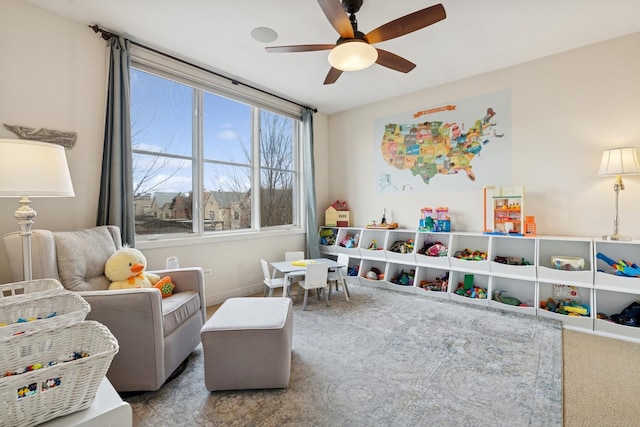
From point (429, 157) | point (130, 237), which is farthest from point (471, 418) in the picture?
point (429, 157)

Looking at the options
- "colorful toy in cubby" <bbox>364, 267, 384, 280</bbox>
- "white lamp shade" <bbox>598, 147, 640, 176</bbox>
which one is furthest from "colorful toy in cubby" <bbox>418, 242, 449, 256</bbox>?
"white lamp shade" <bbox>598, 147, 640, 176</bbox>

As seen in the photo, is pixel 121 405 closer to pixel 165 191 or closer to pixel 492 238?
pixel 165 191

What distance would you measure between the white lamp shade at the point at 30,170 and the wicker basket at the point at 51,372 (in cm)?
114

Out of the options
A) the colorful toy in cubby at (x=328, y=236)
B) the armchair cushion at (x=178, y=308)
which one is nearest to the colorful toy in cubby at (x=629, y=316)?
the colorful toy in cubby at (x=328, y=236)

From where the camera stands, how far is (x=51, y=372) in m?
0.70

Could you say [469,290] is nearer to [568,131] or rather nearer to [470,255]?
[470,255]

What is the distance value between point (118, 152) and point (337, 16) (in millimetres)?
2096

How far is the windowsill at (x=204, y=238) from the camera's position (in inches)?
116

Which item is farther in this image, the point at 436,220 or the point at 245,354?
the point at 436,220

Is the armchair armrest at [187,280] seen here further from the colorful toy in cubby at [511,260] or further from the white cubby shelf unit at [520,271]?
the colorful toy in cubby at [511,260]

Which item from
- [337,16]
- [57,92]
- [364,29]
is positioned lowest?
[57,92]

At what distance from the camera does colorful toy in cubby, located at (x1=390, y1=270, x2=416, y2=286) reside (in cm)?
388

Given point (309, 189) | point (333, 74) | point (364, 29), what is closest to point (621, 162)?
point (364, 29)

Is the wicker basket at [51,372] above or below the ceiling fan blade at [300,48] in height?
below
